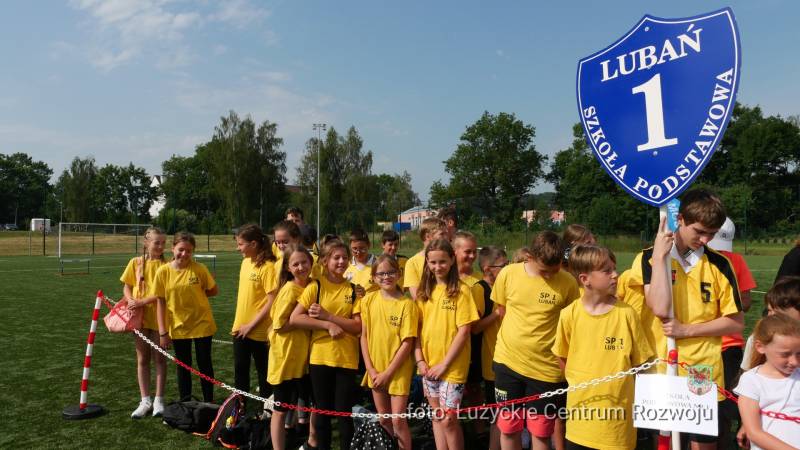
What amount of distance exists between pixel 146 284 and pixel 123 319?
15.0 inches

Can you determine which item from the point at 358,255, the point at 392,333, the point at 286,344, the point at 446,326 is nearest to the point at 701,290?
the point at 446,326

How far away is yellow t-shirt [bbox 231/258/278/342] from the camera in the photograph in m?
4.58

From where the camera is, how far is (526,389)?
3.23 meters

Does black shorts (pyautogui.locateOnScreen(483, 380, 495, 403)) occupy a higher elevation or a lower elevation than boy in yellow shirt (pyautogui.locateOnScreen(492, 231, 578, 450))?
lower

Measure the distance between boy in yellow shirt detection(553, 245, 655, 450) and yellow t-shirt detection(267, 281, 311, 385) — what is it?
1.99 metres

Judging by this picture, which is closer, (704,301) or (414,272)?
(704,301)

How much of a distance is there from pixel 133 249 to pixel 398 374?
38.5 meters

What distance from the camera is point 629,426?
2691 mm

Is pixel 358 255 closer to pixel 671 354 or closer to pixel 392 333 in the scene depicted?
pixel 392 333

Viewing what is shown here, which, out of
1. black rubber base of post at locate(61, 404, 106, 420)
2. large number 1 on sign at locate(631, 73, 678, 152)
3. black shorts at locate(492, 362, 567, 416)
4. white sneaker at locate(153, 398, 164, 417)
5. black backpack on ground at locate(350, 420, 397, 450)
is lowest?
black rubber base of post at locate(61, 404, 106, 420)

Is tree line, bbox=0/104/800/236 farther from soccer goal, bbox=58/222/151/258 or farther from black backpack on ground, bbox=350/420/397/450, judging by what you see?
black backpack on ground, bbox=350/420/397/450

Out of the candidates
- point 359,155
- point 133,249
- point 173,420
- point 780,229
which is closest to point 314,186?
point 359,155

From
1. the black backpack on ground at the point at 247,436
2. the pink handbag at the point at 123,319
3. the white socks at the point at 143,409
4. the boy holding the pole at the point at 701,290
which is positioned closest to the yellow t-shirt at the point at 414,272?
the black backpack on ground at the point at 247,436

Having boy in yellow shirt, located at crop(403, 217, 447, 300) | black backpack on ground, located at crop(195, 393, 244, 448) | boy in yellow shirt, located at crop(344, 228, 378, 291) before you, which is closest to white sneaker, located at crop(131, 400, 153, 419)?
black backpack on ground, located at crop(195, 393, 244, 448)
